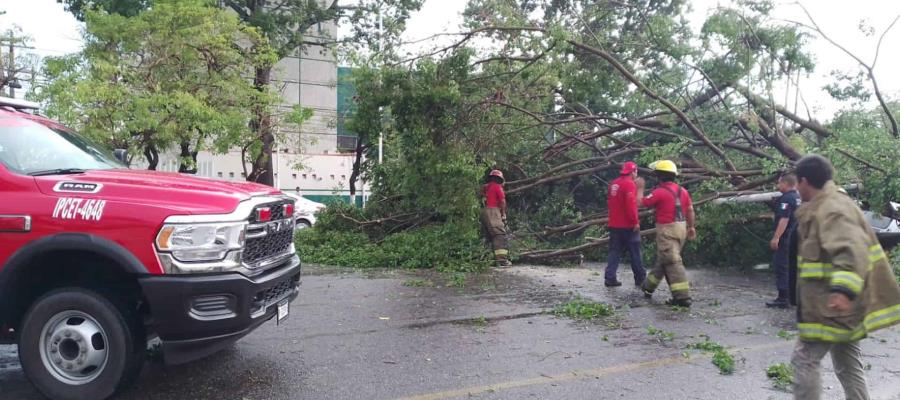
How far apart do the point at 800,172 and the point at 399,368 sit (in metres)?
3.21

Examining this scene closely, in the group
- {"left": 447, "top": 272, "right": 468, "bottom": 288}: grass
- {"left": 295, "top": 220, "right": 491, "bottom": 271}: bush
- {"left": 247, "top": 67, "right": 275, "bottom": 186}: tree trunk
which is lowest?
{"left": 447, "top": 272, "right": 468, "bottom": 288}: grass

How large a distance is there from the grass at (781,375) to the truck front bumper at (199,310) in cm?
390

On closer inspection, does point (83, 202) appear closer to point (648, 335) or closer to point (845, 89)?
point (648, 335)

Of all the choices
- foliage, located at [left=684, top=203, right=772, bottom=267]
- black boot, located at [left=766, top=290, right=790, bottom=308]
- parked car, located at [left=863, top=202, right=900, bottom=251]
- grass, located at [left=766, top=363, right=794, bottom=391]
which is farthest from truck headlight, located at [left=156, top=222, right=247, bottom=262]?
parked car, located at [left=863, top=202, right=900, bottom=251]

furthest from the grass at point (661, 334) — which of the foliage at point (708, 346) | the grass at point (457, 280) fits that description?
the grass at point (457, 280)

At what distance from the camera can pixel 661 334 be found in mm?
6492

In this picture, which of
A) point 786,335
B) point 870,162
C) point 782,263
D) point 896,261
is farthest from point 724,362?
point 870,162

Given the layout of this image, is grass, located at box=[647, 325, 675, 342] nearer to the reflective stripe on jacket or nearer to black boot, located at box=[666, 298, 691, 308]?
black boot, located at box=[666, 298, 691, 308]

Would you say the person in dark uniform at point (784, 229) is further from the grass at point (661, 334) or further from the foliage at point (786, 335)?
the grass at point (661, 334)

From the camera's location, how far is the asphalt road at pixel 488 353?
15.5 ft

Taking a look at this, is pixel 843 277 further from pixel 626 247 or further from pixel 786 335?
pixel 626 247

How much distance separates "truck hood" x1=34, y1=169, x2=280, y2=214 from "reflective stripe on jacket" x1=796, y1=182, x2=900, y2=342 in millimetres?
3628

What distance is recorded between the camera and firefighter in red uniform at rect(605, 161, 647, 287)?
8.86 m

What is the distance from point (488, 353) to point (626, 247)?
13.4ft
